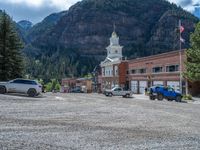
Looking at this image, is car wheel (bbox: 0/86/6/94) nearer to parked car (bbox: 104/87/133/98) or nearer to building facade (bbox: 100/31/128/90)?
parked car (bbox: 104/87/133/98)

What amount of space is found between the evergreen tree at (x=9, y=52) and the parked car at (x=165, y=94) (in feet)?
59.5

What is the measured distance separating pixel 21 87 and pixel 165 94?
2035 centimetres

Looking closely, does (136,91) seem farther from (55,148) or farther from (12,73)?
(55,148)

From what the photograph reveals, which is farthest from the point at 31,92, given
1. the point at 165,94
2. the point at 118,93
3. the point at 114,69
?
the point at 114,69

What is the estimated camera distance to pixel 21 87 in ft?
123

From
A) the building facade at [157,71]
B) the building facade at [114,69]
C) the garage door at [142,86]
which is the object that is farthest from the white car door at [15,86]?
the building facade at [114,69]

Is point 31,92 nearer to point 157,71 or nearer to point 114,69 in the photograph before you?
point 157,71

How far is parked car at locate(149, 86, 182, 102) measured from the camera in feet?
159

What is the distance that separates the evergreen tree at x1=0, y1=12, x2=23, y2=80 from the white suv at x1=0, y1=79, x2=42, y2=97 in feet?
40.1

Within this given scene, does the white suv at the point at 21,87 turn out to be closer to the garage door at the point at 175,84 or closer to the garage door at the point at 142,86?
the garage door at the point at 175,84

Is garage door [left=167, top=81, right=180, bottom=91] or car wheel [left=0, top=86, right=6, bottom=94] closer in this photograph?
car wheel [left=0, top=86, right=6, bottom=94]

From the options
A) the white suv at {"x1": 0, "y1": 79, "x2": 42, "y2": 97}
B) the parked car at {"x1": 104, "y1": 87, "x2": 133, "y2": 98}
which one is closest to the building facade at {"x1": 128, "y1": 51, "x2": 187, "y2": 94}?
the parked car at {"x1": 104, "y1": 87, "x2": 133, "y2": 98}

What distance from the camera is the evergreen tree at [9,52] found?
4953cm

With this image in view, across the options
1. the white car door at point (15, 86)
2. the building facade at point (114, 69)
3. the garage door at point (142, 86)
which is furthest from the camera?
the building facade at point (114, 69)
